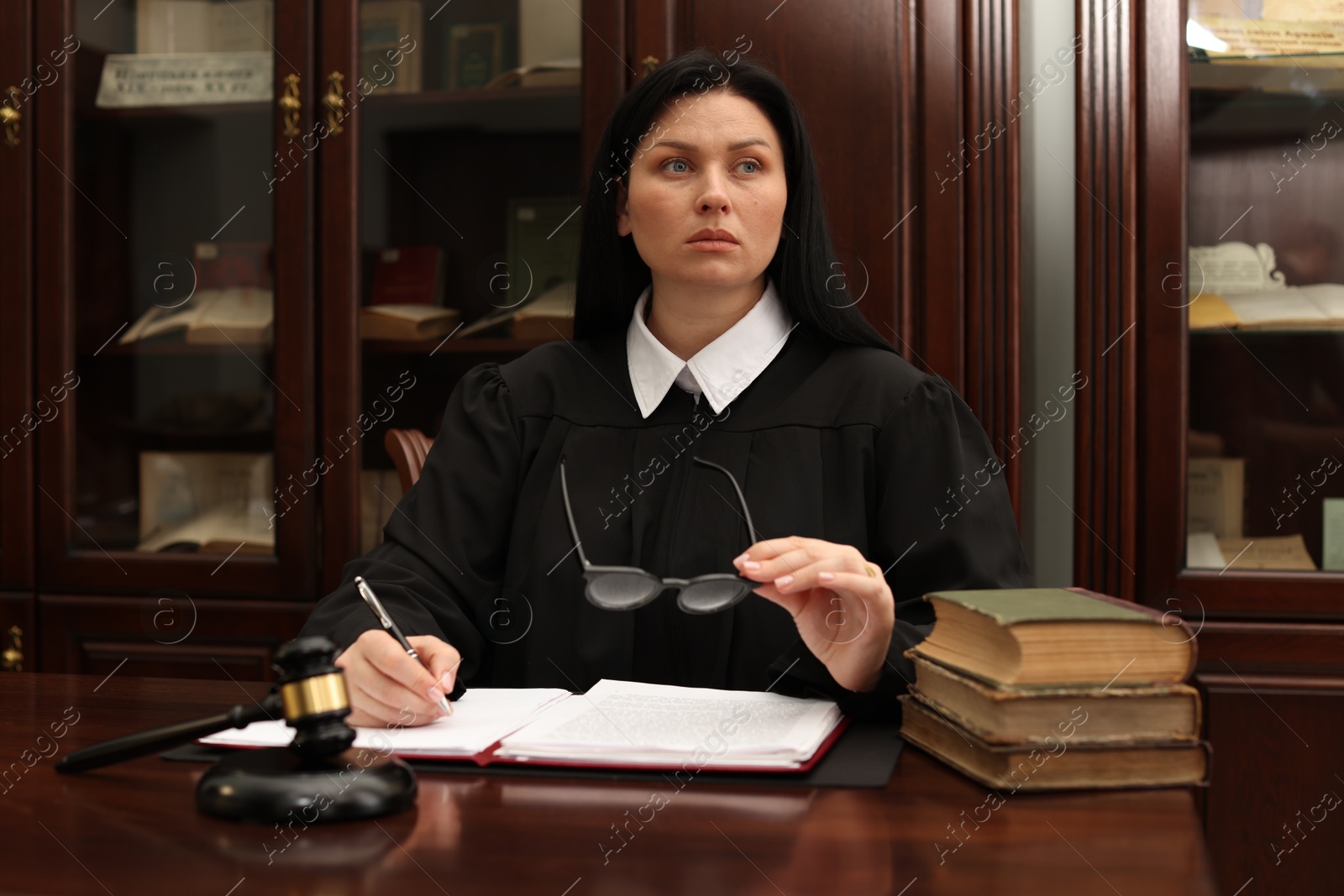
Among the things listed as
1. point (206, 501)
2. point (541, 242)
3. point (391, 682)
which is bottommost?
point (206, 501)

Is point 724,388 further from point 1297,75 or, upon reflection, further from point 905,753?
point 1297,75

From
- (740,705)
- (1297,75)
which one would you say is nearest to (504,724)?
(740,705)

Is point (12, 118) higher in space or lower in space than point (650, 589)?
higher

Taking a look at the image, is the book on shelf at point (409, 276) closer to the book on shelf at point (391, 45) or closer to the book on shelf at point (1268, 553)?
the book on shelf at point (391, 45)

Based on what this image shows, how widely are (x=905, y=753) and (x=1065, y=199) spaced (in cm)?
161

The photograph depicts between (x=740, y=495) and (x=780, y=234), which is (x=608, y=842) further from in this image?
(x=780, y=234)

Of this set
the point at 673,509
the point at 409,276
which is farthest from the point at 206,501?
the point at 673,509

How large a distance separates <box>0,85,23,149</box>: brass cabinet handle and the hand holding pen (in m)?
1.90

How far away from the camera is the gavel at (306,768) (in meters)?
0.77

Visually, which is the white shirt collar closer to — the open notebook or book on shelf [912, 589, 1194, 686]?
the open notebook

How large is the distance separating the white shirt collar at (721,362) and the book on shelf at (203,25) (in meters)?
1.30

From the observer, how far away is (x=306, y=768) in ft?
2.61

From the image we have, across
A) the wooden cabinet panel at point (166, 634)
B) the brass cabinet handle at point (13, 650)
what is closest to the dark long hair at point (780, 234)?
the wooden cabinet panel at point (166, 634)

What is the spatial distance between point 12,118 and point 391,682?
2.00 metres
